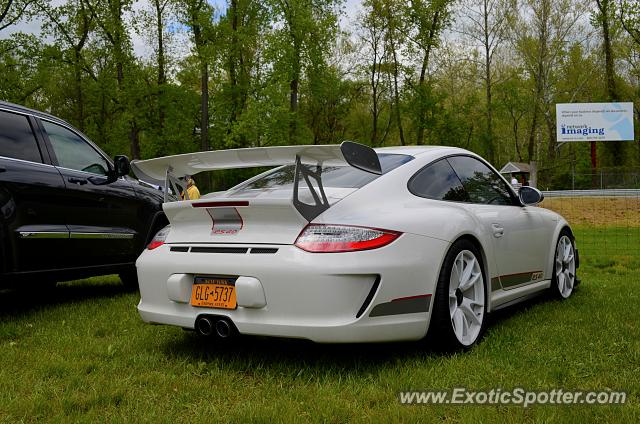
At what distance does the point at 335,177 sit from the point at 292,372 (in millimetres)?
1193

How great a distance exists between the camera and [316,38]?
110 feet

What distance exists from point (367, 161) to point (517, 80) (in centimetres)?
4394

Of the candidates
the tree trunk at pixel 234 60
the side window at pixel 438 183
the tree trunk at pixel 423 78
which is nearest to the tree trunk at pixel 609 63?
the tree trunk at pixel 423 78

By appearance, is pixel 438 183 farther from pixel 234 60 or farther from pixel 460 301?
pixel 234 60

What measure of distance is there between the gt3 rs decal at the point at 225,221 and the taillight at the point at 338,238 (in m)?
0.42

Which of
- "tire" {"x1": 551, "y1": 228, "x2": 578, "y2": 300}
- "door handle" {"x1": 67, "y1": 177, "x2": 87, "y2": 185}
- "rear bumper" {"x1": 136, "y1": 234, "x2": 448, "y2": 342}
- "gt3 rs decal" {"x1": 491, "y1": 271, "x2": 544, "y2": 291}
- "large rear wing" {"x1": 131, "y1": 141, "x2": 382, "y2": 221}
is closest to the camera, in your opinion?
"rear bumper" {"x1": 136, "y1": 234, "x2": 448, "y2": 342}

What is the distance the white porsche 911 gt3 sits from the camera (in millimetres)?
2934

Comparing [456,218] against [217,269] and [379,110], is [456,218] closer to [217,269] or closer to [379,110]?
[217,269]

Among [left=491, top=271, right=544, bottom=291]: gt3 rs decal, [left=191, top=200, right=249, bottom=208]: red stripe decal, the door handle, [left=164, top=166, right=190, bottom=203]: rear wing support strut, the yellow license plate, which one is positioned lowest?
[left=491, top=271, right=544, bottom=291]: gt3 rs decal

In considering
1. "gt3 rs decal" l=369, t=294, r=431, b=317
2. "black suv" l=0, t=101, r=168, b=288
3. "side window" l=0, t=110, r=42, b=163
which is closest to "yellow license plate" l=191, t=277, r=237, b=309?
"gt3 rs decal" l=369, t=294, r=431, b=317

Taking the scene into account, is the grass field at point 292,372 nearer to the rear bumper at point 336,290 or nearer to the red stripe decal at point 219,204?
the rear bumper at point 336,290

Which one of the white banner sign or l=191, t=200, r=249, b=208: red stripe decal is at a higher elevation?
the white banner sign

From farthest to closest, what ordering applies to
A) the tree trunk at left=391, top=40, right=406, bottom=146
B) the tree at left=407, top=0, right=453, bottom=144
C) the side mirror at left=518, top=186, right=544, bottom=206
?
the tree trunk at left=391, top=40, right=406, bottom=146 < the tree at left=407, top=0, right=453, bottom=144 < the side mirror at left=518, top=186, right=544, bottom=206

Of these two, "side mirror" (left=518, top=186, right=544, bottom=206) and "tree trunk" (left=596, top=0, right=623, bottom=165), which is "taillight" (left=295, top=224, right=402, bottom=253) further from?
"tree trunk" (left=596, top=0, right=623, bottom=165)
